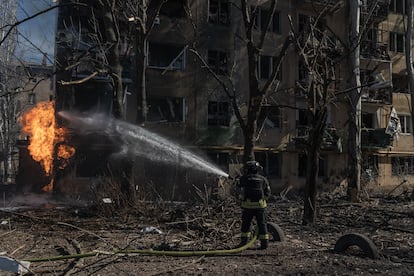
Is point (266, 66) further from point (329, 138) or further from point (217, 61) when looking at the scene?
point (329, 138)

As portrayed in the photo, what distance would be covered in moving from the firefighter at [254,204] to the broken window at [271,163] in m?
16.3

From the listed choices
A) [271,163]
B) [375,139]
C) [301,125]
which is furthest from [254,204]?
[375,139]

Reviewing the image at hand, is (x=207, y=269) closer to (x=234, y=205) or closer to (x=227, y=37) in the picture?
(x=234, y=205)

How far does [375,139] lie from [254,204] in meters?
21.2

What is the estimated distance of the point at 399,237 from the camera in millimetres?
10477

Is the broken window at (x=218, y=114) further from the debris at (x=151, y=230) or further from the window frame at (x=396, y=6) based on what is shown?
the window frame at (x=396, y=6)

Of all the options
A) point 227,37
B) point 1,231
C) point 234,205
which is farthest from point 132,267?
point 227,37

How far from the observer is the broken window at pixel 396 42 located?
31.2m

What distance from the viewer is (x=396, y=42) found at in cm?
3134

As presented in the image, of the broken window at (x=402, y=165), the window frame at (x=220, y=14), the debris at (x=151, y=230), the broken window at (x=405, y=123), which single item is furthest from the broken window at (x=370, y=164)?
the debris at (x=151, y=230)

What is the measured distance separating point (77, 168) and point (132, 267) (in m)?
15.6

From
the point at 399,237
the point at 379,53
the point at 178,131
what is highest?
the point at 379,53

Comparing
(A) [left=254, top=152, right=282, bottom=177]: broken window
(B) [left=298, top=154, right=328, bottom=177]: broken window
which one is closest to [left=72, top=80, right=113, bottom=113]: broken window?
(A) [left=254, top=152, right=282, bottom=177]: broken window

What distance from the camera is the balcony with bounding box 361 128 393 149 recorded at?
2766 centimetres
